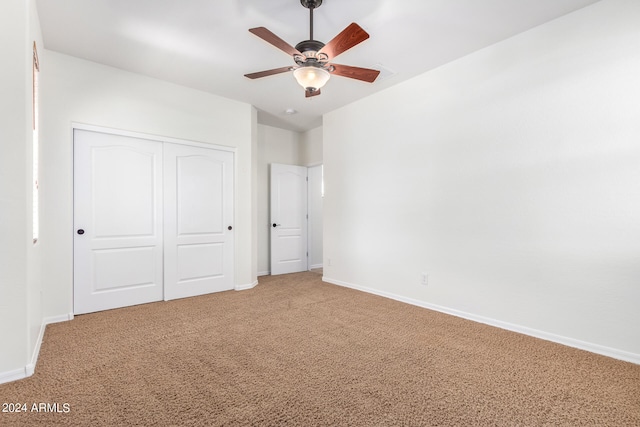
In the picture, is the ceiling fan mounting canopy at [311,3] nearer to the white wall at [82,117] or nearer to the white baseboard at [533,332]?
the white wall at [82,117]

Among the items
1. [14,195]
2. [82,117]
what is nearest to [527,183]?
[14,195]

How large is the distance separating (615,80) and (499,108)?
840 mm

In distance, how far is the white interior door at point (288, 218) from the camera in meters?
5.76

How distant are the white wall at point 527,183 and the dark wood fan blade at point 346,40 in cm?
180

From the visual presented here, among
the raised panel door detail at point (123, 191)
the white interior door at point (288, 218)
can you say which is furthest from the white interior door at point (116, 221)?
the white interior door at point (288, 218)

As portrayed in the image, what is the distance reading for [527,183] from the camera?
113 inches

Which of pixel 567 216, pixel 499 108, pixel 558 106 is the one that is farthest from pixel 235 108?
pixel 567 216

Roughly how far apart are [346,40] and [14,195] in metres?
2.49

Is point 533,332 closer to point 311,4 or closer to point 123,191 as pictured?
point 311,4

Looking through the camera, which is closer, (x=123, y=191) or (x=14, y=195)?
(x=14, y=195)

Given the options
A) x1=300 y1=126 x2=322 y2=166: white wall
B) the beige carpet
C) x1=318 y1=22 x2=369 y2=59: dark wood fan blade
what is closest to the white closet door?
the beige carpet

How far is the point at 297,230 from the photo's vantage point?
6.02 metres

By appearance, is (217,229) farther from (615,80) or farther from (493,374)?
(615,80)

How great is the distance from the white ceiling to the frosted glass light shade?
0.56m
